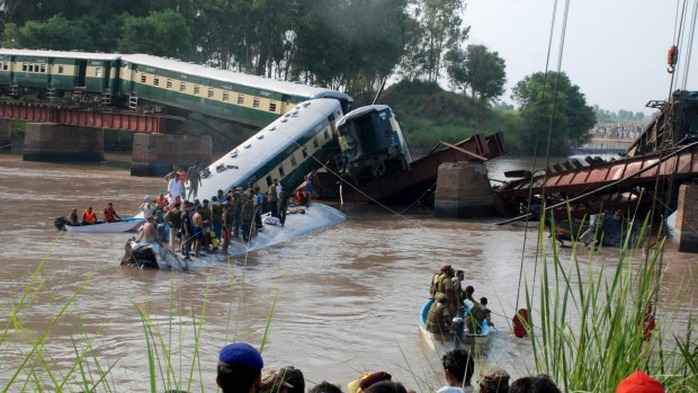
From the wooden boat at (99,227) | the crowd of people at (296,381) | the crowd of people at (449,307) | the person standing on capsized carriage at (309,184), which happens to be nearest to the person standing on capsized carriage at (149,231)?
the wooden boat at (99,227)

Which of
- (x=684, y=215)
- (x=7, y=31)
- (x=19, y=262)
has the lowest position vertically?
(x=19, y=262)

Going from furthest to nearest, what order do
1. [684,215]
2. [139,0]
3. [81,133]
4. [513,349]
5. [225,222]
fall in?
1. [139,0]
2. [81,133]
3. [684,215]
4. [225,222]
5. [513,349]

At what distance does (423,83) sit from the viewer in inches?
4200

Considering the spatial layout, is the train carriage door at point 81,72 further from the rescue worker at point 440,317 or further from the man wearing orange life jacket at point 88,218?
the rescue worker at point 440,317

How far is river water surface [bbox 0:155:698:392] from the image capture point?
48.0ft

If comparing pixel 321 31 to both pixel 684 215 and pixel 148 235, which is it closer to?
pixel 684 215

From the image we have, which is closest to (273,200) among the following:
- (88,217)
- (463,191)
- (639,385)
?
(88,217)

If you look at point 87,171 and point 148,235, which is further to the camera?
point 87,171

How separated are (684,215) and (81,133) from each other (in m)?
39.3

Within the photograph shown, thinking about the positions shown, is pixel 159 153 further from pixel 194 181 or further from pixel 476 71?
pixel 476 71

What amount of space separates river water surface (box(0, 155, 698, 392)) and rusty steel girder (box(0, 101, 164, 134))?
50.2 feet

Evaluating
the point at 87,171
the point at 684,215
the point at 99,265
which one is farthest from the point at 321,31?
the point at 99,265

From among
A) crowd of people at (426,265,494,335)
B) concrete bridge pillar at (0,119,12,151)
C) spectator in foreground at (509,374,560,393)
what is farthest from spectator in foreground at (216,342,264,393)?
concrete bridge pillar at (0,119,12,151)

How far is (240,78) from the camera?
158ft
